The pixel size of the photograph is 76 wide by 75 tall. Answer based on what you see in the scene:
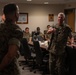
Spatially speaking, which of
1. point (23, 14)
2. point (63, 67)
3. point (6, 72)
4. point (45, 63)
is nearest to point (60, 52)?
point (63, 67)

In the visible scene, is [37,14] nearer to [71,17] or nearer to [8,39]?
[71,17]

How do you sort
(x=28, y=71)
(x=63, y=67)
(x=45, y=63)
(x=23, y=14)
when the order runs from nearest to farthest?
(x=63, y=67) < (x=45, y=63) < (x=28, y=71) < (x=23, y=14)

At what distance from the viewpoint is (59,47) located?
4281 millimetres

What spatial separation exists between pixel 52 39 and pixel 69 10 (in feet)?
25.4

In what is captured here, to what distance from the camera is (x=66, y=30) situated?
4301 mm

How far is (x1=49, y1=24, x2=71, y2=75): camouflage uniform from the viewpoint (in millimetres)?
4258

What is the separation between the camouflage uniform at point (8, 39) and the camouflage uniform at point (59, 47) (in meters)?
2.58

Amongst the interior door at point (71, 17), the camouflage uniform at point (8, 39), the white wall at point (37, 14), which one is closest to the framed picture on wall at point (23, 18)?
the white wall at point (37, 14)

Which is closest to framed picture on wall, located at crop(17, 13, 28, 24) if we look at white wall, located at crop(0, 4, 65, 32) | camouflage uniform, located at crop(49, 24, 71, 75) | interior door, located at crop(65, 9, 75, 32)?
white wall, located at crop(0, 4, 65, 32)

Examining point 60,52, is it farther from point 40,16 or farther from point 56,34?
point 40,16

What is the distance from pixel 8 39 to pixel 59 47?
2.73 meters

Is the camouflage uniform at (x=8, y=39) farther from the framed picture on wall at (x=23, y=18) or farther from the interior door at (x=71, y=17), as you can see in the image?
the framed picture on wall at (x=23, y=18)

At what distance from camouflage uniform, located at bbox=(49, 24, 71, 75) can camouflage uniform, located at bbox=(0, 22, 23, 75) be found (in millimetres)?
2583

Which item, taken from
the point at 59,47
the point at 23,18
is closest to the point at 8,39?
the point at 59,47
